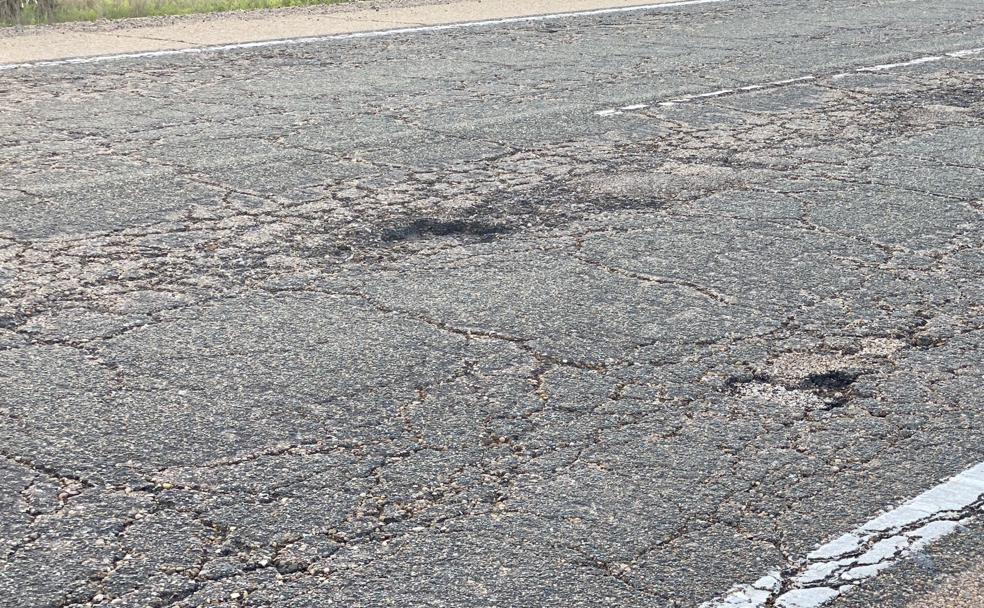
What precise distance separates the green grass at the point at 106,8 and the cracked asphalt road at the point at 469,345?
16.3ft

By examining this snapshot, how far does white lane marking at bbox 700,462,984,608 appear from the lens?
3.18 m

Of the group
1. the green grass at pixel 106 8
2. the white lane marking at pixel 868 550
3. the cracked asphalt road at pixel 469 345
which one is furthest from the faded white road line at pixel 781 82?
the green grass at pixel 106 8

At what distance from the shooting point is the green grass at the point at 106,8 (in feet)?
45.2

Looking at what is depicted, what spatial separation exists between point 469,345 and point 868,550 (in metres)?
1.81

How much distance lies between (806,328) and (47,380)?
278cm

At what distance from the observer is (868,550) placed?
339cm

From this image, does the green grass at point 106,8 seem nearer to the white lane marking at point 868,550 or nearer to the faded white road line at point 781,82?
the faded white road line at point 781,82

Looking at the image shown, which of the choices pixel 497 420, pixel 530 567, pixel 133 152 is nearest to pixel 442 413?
pixel 497 420

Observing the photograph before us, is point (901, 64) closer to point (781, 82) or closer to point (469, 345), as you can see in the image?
point (781, 82)

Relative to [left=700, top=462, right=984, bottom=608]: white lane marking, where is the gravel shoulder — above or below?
above

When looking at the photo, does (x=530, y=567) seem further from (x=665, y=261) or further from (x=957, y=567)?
(x=665, y=261)

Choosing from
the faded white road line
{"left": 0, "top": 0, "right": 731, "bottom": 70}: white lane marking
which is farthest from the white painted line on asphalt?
{"left": 0, "top": 0, "right": 731, "bottom": 70}: white lane marking

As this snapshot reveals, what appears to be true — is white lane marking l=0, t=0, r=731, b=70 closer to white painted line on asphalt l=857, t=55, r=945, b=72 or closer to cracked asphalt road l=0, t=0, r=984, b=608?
cracked asphalt road l=0, t=0, r=984, b=608

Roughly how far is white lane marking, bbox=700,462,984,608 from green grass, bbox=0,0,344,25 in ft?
39.3
